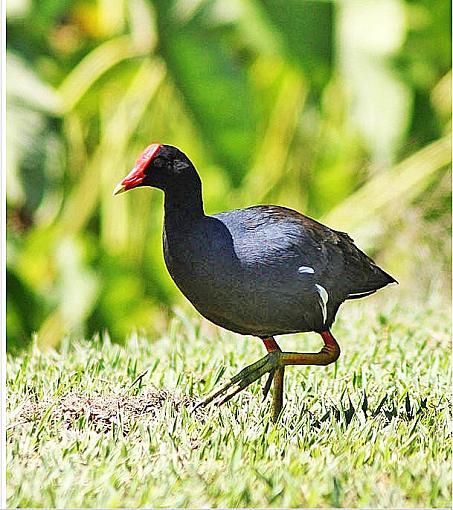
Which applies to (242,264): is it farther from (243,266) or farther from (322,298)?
(322,298)

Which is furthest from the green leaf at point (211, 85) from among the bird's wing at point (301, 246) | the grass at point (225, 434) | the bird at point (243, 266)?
the bird at point (243, 266)

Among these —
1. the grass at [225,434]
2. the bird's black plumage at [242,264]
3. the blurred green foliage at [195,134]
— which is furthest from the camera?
the blurred green foliage at [195,134]

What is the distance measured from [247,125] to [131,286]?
1.27 meters

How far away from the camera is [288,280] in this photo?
10.4 feet

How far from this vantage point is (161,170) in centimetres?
317

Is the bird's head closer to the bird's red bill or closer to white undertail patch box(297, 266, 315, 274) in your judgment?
the bird's red bill

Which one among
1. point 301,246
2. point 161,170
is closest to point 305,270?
point 301,246

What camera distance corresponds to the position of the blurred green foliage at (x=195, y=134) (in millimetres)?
6637

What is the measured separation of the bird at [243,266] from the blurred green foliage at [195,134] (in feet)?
10.1

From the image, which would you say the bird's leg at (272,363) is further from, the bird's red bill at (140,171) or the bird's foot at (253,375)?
the bird's red bill at (140,171)

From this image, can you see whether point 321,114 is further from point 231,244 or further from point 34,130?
point 231,244

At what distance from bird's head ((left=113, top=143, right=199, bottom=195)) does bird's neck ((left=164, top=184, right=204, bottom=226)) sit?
0.06 ft

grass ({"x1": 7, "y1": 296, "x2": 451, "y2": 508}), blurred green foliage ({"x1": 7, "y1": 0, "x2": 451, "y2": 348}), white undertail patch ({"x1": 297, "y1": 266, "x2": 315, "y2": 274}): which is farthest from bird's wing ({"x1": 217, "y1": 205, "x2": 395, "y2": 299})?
blurred green foliage ({"x1": 7, "y1": 0, "x2": 451, "y2": 348})

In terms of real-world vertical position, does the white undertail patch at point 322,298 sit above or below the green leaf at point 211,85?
below
